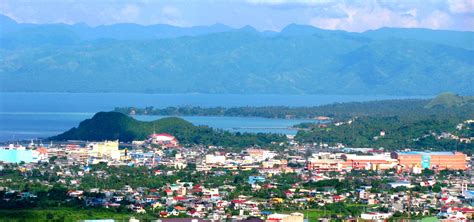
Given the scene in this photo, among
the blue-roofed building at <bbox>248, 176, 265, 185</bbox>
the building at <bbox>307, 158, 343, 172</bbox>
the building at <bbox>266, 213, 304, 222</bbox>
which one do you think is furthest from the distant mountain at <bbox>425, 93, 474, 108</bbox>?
the building at <bbox>266, 213, 304, 222</bbox>

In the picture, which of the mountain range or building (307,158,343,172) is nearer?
building (307,158,343,172)

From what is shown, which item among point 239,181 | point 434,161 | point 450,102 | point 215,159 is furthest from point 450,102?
point 239,181

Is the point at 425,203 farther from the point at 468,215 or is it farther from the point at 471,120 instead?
the point at 471,120

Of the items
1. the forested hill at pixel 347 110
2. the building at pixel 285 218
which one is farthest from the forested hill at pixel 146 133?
the building at pixel 285 218

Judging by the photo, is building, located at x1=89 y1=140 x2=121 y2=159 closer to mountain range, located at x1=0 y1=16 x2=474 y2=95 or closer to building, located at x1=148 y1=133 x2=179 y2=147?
building, located at x1=148 y1=133 x2=179 y2=147

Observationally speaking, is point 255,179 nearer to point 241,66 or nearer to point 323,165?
point 323,165

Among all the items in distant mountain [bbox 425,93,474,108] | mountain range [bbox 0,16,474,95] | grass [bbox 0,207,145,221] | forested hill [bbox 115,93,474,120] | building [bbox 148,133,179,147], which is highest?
mountain range [bbox 0,16,474,95]
